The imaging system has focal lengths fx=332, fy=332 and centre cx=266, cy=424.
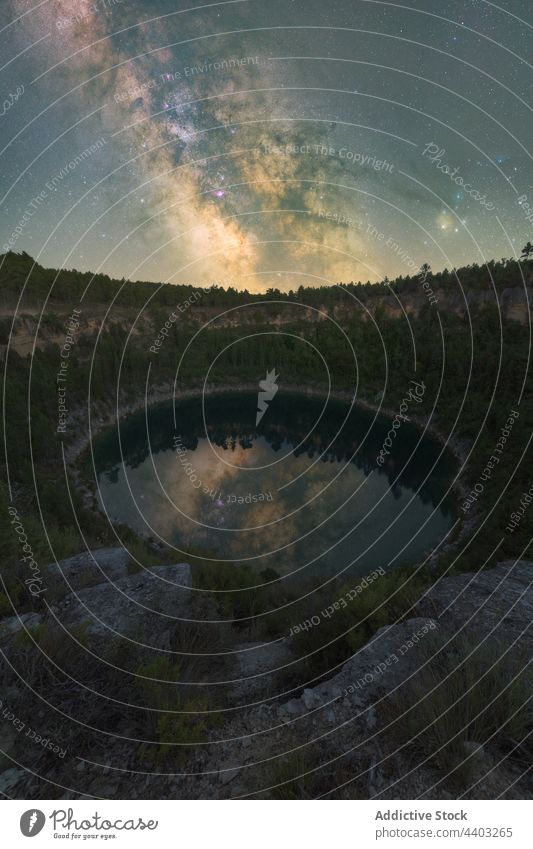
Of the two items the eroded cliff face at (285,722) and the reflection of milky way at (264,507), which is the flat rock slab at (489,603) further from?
the reflection of milky way at (264,507)

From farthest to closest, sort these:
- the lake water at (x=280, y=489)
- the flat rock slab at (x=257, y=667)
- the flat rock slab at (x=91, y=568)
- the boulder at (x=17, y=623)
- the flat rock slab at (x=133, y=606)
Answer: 1. the lake water at (x=280, y=489)
2. the flat rock slab at (x=91, y=568)
3. the flat rock slab at (x=133, y=606)
4. the flat rock slab at (x=257, y=667)
5. the boulder at (x=17, y=623)

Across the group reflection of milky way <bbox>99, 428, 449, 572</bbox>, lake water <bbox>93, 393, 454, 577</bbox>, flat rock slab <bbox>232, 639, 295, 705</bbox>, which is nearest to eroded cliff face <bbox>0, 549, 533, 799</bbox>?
flat rock slab <bbox>232, 639, 295, 705</bbox>

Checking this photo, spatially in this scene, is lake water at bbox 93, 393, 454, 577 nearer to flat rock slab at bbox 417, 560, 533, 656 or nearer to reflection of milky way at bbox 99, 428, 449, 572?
Answer: reflection of milky way at bbox 99, 428, 449, 572

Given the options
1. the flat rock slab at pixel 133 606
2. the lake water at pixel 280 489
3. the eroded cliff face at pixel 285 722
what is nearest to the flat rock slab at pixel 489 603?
the eroded cliff face at pixel 285 722

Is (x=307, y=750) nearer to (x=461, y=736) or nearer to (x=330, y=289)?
(x=461, y=736)

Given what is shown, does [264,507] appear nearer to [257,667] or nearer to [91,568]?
[91,568]

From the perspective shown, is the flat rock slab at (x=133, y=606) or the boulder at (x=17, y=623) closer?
the boulder at (x=17, y=623)
